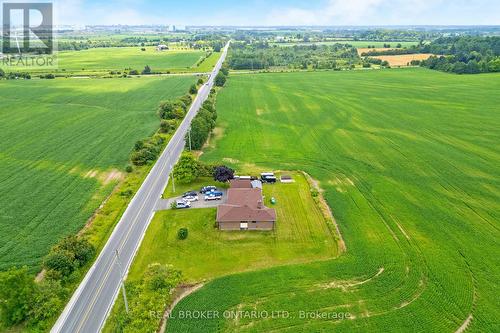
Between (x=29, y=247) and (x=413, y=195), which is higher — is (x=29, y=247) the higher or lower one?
the lower one

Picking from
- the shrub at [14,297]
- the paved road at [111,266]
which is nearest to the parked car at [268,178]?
the paved road at [111,266]

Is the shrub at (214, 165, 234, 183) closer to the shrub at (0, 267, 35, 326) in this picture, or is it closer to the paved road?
the paved road

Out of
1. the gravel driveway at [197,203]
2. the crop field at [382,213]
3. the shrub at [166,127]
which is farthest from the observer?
the shrub at [166,127]

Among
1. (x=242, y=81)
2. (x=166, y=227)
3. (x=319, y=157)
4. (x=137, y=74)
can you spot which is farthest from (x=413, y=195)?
(x=137, y=74)

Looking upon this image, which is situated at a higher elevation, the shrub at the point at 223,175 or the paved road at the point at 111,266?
the shrub at the point at 223,175

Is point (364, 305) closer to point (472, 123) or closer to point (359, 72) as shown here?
point (472, 123)

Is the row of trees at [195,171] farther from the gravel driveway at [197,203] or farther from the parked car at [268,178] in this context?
the parked car at [268,178]

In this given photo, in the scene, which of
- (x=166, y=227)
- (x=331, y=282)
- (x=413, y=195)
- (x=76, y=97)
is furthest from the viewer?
(x=76, y=97)
